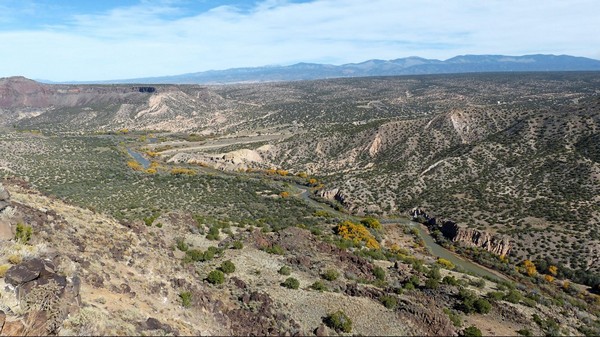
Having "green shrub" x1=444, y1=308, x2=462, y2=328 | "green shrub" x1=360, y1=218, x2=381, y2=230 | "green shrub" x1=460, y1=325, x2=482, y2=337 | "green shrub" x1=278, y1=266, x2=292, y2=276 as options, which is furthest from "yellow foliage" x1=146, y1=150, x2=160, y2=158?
"green shrub" x1=460, y1=325, x2=482, y2=337

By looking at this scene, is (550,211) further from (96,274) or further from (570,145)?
(96,274)

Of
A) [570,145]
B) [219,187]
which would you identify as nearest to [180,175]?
[219,187]

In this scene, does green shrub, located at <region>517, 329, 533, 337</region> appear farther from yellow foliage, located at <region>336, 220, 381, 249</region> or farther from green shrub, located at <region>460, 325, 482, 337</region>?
yellow foliage, located at <region>336, 220, 381, 249</region>

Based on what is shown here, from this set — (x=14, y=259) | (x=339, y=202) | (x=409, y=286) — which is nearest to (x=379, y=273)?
(x=409, y=286)

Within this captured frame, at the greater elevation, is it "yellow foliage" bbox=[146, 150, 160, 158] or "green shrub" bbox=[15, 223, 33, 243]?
"green shrub" bbox=[15, 223, 33, 243]

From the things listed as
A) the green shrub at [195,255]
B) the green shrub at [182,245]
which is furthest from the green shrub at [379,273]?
the green shrub at [182,245]

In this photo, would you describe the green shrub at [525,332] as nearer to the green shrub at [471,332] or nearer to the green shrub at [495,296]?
the green shrub at [471,332]
